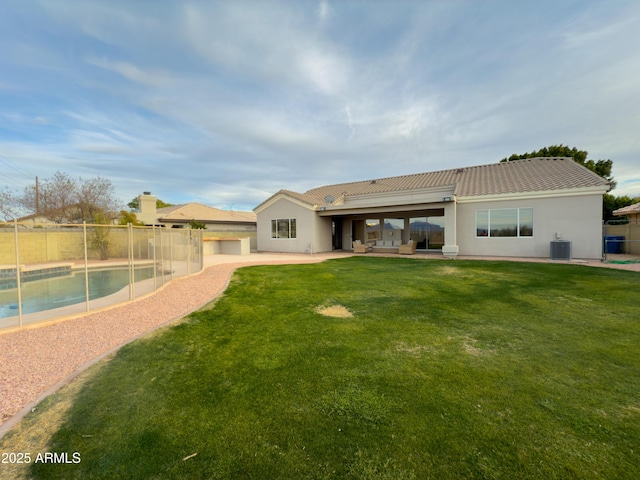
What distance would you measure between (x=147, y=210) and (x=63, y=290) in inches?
865

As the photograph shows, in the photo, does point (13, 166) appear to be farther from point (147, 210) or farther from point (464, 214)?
point (464, 214)

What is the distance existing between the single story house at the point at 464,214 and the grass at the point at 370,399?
31.3ft

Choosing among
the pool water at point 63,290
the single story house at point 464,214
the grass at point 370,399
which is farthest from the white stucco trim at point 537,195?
the pool water at point 63,290

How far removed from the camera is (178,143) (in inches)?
822

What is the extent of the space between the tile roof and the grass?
415 inches

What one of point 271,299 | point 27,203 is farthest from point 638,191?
point 27,203

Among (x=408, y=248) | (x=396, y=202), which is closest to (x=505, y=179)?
(x=396, y=202)

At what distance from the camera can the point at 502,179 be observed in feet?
54.7

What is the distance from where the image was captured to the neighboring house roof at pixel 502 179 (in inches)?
555

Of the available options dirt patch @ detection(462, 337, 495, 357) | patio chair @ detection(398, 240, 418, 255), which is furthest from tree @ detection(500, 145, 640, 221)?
dirt patch @ detection(462, 337, 495, 357)

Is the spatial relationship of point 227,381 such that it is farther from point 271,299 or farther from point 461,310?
point 461,310

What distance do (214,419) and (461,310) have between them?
5.39 m

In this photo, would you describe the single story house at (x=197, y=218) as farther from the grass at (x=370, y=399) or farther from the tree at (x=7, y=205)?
the grass at (x=370, y=399)

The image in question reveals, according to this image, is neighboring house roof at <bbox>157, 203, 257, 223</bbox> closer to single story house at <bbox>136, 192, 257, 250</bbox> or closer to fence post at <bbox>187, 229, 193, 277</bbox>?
single story house at <bbox>136, 192, 257, 250</bbox>
